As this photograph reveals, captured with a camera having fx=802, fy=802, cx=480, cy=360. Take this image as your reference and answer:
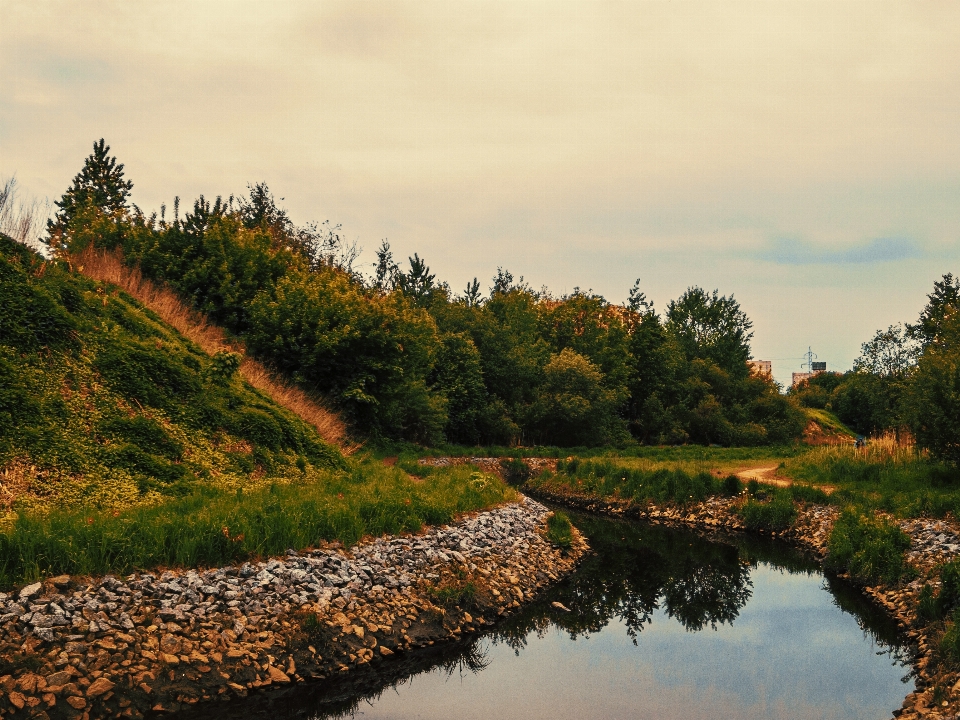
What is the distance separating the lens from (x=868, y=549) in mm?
21406

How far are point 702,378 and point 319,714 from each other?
62.9 meters

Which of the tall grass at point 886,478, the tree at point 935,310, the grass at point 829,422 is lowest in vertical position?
the tall grass at point 886,478

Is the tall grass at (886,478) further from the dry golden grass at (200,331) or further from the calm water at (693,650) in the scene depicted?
the dry golden grass at (200,331)

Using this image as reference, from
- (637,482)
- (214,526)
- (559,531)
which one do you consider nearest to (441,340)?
(637,482)

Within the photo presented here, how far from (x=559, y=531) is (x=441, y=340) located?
29.9 meters

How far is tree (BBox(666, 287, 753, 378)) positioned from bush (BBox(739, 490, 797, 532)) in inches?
1832

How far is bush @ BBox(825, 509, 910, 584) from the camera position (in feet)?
66.6

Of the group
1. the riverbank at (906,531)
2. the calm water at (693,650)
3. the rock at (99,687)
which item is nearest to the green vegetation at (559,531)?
the calm water at (693,650)

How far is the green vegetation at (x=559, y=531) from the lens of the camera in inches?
935

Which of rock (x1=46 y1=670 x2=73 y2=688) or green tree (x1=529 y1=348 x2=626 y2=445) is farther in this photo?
green tree (x1=529 y1=348 x2=626 y2=445)

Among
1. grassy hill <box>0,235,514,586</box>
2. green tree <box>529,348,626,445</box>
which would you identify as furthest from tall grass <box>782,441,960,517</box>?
green tree <box>529,348,626,445</box>

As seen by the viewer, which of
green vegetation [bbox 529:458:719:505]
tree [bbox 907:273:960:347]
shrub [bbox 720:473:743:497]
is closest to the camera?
shrub [bbox 720:473:743:497]

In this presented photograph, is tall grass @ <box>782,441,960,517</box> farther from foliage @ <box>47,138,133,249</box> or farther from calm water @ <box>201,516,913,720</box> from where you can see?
foliage @ <box>47,138,133,249</box>

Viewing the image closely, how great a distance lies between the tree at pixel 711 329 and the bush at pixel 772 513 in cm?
4654
